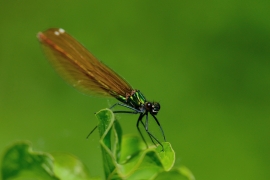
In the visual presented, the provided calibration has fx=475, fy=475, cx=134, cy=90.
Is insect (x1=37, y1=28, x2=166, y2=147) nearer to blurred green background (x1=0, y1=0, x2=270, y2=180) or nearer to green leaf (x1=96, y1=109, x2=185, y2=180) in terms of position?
green leaf (x1=96, y1=109, x2=185, y2=180)

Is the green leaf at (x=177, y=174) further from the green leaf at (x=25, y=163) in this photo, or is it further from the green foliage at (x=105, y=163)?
the green leaf at (x=25, y=163)

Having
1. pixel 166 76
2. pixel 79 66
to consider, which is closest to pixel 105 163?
pixel 79 66

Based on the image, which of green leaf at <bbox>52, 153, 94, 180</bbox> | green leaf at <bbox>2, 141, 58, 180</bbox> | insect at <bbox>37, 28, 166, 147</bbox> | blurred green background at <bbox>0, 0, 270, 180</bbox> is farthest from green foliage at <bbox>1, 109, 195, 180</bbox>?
blurred green background at <bbox>0, 0, 270, 180</bbox>

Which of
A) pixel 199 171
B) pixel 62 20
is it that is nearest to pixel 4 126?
pixel 62 20

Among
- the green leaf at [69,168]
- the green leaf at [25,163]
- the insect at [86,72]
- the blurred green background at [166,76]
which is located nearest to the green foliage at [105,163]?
the green leaf at [25,163]

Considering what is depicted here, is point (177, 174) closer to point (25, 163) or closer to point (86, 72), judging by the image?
point (25, 163)
